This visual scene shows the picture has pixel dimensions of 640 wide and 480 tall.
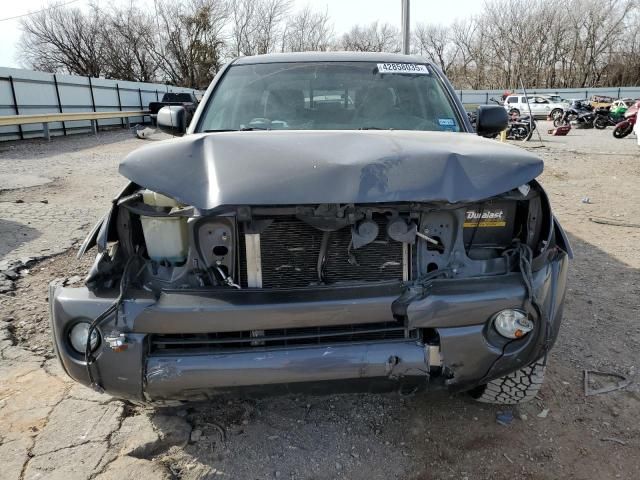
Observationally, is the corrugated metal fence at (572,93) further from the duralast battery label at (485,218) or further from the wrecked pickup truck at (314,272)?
the wrecked pickup truck at (314,272)

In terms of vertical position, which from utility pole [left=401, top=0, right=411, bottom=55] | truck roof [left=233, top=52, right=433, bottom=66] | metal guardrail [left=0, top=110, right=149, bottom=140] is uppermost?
utility pole [left=401, top=0, right=411, bottom=55]

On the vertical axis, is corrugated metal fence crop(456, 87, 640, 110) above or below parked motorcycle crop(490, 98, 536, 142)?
above

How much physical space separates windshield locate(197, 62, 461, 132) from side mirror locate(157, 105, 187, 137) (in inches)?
13.6

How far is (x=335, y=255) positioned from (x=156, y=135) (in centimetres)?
1820

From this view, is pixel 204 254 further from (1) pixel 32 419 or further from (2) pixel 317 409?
(1) pixel 32 419

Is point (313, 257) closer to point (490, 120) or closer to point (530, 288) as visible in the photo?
point (530, 288)

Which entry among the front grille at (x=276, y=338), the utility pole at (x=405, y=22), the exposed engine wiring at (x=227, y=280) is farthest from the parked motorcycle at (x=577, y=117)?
the exposed engine wiring at (x=227, y=280)

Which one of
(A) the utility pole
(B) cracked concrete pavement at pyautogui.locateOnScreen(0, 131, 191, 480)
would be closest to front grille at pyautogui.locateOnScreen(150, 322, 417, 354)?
(B) cracked concrete pavement at pyautogui.locateOnScreen(0, 131, 191, 480)

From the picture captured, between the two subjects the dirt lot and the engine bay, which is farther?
the dirt lot

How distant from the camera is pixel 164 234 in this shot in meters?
2.11

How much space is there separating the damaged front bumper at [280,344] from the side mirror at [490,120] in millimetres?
1615

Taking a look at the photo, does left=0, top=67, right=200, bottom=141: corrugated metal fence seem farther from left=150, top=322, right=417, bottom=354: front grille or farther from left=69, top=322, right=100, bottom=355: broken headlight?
left=150, top=322, right=417, bottom=354: front grille

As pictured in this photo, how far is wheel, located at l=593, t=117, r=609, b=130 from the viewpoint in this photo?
936 inches

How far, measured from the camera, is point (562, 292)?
211 centimetres
